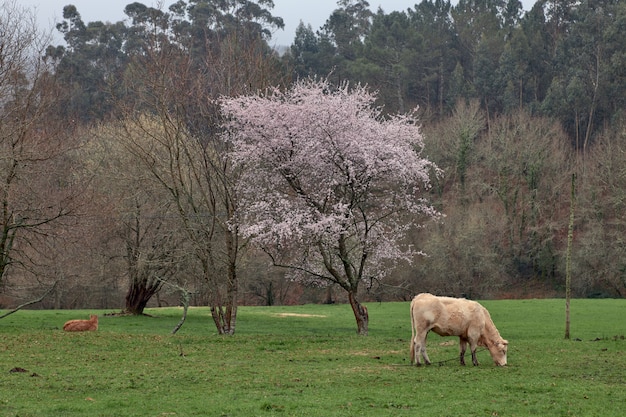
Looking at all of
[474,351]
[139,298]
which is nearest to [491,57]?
[139,298]

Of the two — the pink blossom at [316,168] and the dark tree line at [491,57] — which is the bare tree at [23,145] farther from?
the dark tree line at [491,57]

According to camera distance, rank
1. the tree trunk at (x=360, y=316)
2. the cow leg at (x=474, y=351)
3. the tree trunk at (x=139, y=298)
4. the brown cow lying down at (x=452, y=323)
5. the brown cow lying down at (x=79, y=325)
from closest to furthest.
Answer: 1. the brown cow lying down at (x=452, y=323)
2. the cow leg at (x=474, y=351)
3. the brown cow lying down at (x=79, y=325)
4. the tree trunk at (x=360, y=316)
5. the tree trunk at (x=139, y=298)

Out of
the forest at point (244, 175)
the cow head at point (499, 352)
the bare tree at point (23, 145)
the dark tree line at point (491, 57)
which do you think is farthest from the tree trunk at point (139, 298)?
the dark tree line at point (491, 57)

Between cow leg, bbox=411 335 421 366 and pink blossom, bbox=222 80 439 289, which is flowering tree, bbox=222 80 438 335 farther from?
cow leg, bbox=411 335 421 366

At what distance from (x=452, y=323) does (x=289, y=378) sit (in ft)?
15.5

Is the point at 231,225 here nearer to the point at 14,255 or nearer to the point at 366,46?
the point at 14,255

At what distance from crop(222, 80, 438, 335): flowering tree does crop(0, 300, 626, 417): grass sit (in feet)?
14.6

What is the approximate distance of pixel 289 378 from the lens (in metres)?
19.1

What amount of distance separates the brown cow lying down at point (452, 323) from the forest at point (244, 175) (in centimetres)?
995

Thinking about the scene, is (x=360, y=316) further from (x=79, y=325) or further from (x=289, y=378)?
(x=289, y=378)

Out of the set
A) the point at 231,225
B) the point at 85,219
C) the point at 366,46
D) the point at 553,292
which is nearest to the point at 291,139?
the point at 231,225

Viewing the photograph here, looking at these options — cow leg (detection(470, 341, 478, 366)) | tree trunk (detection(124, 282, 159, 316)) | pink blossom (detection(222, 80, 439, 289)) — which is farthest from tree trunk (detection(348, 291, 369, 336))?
tree trunk (detection(124, 282, 159, 316))

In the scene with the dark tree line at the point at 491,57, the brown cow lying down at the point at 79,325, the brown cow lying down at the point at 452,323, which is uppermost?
the dark tree line at the point at 491,57

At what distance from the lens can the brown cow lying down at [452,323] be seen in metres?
21.2
